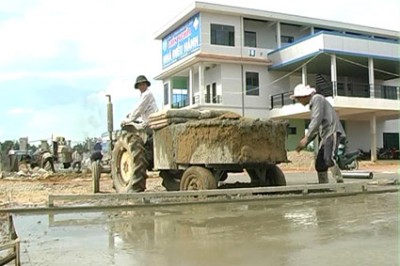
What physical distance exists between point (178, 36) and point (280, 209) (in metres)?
36.8

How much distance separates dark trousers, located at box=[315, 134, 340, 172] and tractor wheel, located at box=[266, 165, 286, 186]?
0.63m

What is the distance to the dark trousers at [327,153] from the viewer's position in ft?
26.7

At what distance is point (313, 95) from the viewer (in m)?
8.38

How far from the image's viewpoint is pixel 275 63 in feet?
130

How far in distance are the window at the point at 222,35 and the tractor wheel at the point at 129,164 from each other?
98.9 feet

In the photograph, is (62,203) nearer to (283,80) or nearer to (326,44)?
(326,44)

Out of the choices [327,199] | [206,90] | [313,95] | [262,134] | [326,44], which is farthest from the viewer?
[206,90]

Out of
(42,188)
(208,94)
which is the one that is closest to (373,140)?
(208,94)

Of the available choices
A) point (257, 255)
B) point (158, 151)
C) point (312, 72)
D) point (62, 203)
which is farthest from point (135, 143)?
point (312, 72)

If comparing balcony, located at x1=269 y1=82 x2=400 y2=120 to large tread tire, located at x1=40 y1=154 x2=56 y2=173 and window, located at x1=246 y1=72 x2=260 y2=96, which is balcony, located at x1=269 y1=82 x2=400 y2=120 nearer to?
window, located at x1=246 y1=72 x2=260 y2=96

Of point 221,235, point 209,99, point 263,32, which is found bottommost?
point 221,235

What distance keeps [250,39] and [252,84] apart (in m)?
3.90

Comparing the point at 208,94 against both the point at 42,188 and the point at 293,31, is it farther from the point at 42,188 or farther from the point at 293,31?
the point at 42,188

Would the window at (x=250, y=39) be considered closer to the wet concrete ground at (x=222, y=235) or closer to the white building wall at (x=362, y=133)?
the white building wall at (x=362, y=133)
